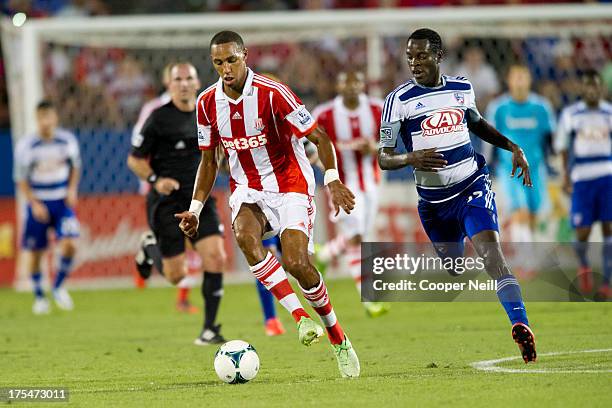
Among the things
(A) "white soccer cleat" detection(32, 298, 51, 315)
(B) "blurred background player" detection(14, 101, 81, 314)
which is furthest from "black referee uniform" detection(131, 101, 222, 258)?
(B) "blurred background player" detection(14, 101, 81, 314)

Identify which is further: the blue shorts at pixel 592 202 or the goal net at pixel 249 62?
the goal net at pixel 249 62

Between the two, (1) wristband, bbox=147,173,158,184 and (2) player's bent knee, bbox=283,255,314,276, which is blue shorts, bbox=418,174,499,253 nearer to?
(2) player's bent knee, bbox=283,255,314,276

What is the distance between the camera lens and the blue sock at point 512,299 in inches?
308

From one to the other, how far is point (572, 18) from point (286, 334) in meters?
8.51

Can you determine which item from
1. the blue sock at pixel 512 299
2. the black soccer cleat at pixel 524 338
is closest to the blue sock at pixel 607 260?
the blue sock at pixel 512 299

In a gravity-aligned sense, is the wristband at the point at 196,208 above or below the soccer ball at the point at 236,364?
above

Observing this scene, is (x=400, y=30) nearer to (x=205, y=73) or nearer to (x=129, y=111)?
(x=205, y=73)

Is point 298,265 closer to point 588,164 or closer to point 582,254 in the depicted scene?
point 588,164

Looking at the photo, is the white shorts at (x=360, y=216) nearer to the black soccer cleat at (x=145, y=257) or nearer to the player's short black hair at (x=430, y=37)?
the black soccer cleat at (x=145, y=257)

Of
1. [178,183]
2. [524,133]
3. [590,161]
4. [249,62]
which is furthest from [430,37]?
[249,62]

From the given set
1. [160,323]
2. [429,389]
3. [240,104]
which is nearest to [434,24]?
[160,323]

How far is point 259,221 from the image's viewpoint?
8203 millimetres

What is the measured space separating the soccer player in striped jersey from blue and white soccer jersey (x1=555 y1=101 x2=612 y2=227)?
6.46 m

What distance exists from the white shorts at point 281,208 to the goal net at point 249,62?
9.12 m
